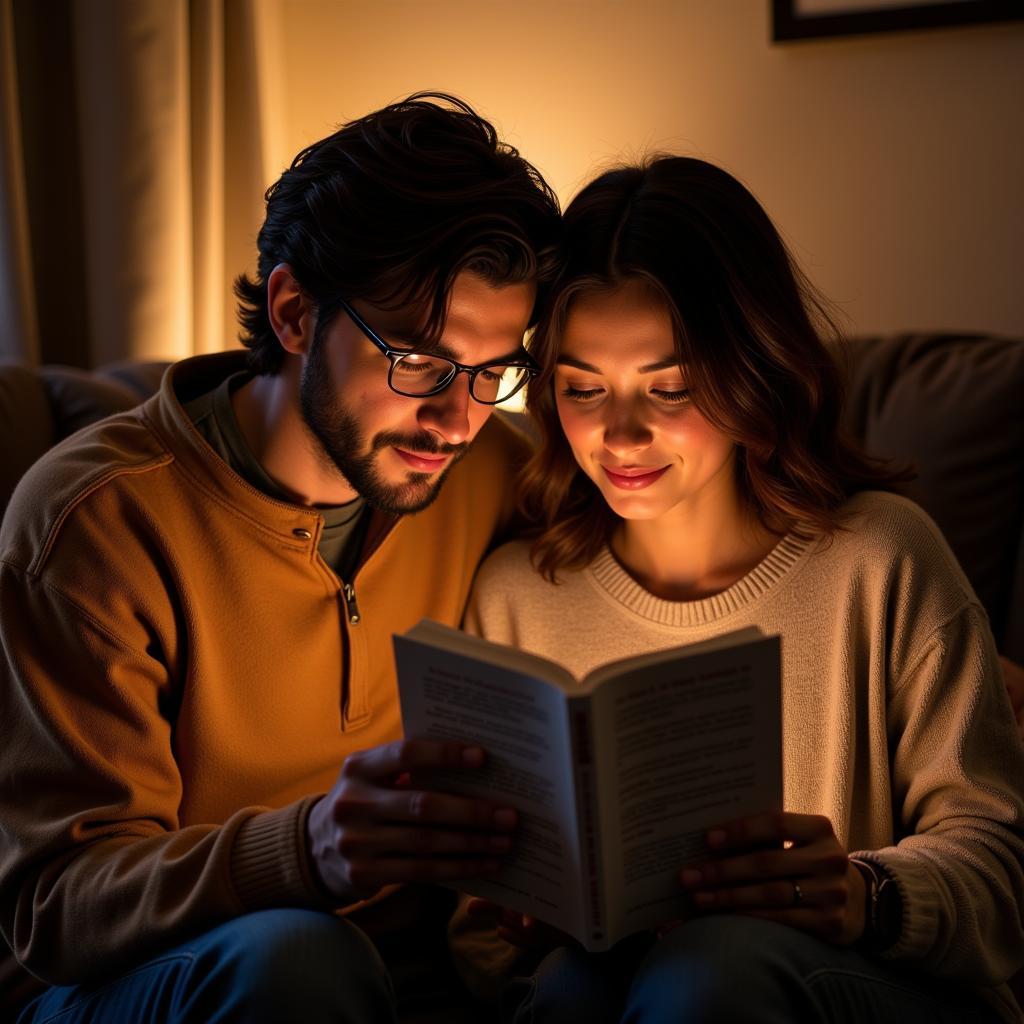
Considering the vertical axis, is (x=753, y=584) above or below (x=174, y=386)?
below

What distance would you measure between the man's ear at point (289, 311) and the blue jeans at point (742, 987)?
2.62ft

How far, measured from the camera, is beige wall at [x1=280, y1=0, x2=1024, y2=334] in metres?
2.06

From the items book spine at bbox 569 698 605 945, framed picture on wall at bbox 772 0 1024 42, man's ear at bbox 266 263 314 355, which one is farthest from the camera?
framed picture on wall at bbox 772 0 1024 42

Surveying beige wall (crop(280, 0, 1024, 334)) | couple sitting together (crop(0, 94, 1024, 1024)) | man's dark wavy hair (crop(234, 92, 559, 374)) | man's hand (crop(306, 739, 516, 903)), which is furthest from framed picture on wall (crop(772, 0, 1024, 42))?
man's hand (crop(306, 739, 516, 903))

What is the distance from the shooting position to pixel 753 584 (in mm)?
1443

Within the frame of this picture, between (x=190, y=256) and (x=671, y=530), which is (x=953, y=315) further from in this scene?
(x=190, y=256)

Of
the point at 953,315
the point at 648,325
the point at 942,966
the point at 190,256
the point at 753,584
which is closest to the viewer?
the point at 942,966

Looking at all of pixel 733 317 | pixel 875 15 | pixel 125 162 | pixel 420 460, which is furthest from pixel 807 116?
pixel 125 162

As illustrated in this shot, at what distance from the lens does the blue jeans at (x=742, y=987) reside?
3.30ft

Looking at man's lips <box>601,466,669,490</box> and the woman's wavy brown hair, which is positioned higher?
the woman's wavy brown hair

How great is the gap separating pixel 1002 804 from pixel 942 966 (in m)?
0.19

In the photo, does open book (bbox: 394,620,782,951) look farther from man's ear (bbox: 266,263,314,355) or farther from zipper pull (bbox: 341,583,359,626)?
man's ear (bbox: 266,263,314,355)

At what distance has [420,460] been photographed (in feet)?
4.55

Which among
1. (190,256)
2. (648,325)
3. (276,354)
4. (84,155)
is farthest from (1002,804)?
(84,155)
